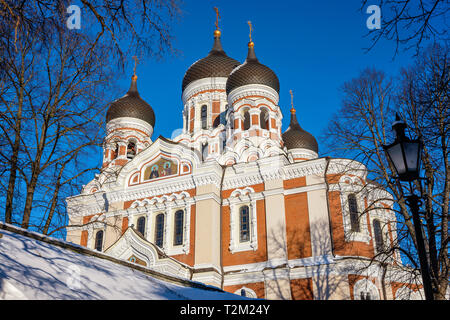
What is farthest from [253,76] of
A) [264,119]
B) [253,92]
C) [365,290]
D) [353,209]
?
[365,290]

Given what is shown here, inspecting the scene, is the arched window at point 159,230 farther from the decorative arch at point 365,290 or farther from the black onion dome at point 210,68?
the black onion dome at point 210,68

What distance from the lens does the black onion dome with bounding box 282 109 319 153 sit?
97.0 ft

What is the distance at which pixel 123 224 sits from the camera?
20375mm

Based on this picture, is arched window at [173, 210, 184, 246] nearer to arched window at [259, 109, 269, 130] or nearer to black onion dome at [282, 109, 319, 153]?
arched window at [259, 109, 269, 130]

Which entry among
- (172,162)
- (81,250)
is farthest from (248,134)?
(81,250)

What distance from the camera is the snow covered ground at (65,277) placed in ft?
13.7

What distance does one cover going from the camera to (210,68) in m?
28.0

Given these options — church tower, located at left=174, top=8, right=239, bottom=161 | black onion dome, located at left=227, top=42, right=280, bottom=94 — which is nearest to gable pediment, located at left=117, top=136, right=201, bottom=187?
church tower, located at left=174, top=8, right=239, bottom=161

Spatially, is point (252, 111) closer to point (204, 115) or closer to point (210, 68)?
point (204, 115)

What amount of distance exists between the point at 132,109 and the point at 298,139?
11.0 metres

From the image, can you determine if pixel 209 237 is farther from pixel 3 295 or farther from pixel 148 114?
pixel 3 295
